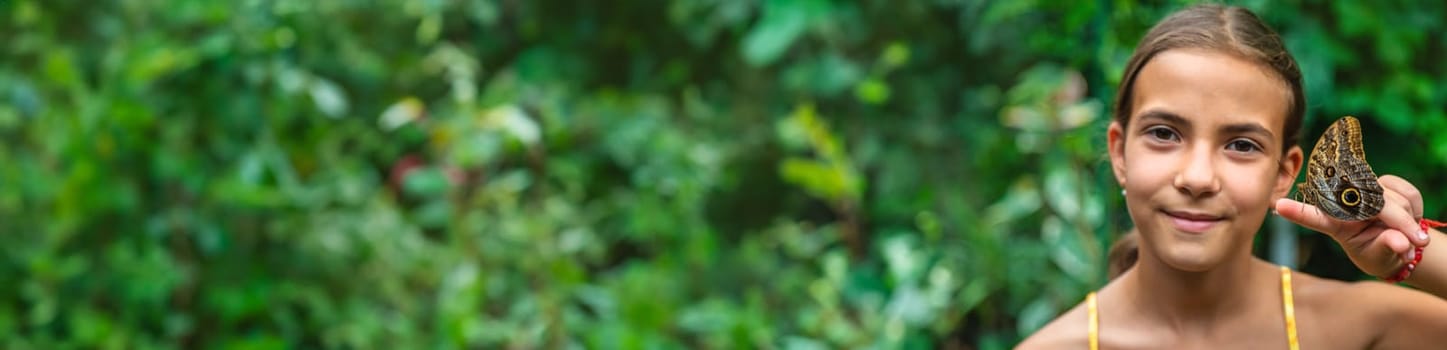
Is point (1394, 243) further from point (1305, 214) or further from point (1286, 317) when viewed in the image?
point (1286, 317)

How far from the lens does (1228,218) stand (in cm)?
141

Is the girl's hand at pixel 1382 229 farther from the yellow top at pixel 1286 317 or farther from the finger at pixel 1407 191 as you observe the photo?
the yellow top at pixel 1286 317

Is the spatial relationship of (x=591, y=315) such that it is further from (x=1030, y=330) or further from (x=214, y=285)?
(x=1030, y=330)

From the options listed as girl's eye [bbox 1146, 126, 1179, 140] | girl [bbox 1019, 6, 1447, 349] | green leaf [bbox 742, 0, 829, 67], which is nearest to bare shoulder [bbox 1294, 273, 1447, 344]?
girl [bbox 1019, 6, 1447, 349]

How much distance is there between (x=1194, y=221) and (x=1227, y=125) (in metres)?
0.09

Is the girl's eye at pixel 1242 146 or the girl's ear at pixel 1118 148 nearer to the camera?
the girl's eye at pixel 1242 146

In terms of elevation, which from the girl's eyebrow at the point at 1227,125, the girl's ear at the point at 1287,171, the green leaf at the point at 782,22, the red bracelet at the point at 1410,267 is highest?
the green leaf at the point at 782,22

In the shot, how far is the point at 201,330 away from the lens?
12.2 feet

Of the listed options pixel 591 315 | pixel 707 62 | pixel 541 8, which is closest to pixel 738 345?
pixel 591 315

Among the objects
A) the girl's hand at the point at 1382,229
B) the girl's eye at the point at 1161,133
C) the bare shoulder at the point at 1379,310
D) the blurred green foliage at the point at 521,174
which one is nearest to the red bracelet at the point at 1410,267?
the girl's hand at the point at 1382,229

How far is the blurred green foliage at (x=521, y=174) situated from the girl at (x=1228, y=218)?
1.35 meters

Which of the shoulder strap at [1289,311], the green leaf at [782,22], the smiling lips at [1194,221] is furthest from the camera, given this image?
the green leaf at [782,22]

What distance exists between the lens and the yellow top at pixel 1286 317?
151 centimetres

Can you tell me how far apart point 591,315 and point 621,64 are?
0.67 meters
